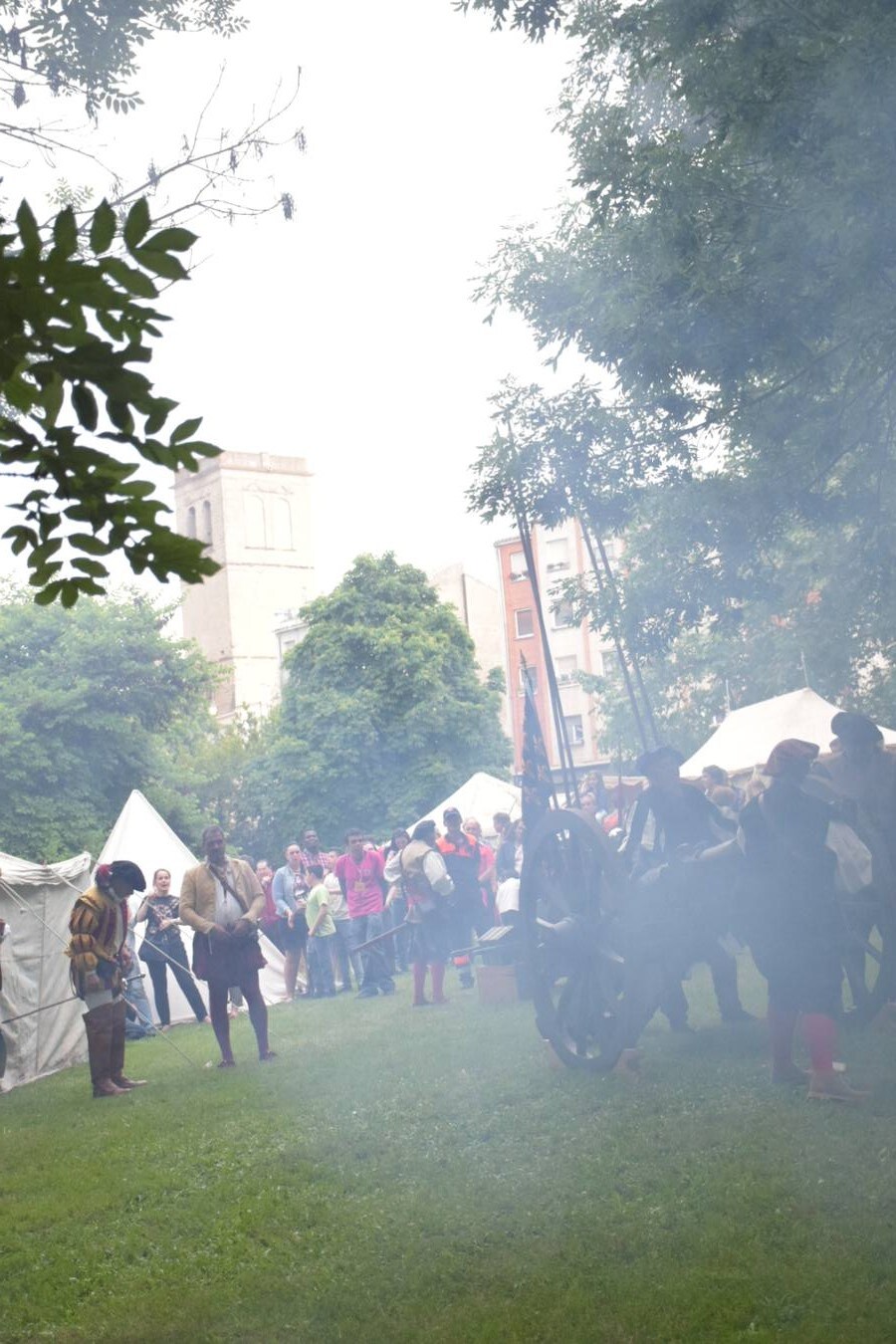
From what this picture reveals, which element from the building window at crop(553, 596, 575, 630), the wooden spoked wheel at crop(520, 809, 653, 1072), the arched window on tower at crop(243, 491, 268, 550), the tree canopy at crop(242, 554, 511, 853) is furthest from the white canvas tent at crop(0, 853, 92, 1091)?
the arched window on tower at crop(243, 491, 268, 550)

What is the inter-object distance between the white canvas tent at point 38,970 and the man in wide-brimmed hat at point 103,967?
2.42 meters

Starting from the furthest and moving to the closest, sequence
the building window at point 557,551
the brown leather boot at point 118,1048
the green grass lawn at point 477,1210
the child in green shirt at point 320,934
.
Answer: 1. the building window at point 557,551
2. the child in green shirt at point 320,934
3. the brown leather boot at point 118,1048
4. the green grass lawn at point 477,1210

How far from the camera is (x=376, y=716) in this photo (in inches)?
1983

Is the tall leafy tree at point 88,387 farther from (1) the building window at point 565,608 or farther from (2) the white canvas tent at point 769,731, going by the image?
(2) the white canvas tent at point 769,731

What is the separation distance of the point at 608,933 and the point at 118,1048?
4647mm

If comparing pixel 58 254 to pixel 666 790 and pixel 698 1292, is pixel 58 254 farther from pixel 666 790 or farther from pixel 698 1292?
pixel 666 790

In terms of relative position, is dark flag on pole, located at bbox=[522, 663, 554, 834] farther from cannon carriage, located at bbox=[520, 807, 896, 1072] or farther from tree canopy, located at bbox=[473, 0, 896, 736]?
cannon carriage, located at bbox=[520, 807, 896, 1072]

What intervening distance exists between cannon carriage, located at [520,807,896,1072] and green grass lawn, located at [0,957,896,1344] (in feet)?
1.00

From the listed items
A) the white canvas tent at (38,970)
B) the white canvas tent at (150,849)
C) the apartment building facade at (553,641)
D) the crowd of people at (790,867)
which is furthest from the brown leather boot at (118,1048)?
the apartment building facade at (553,641)

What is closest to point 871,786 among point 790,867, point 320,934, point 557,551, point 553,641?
point 790,867

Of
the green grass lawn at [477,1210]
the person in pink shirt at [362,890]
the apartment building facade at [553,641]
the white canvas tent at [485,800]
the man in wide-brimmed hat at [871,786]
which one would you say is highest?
the apartment building facade at [553,641]

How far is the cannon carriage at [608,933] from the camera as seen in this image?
833 cm

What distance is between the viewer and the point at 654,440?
1052 centimetres

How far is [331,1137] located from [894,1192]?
10.7ft
